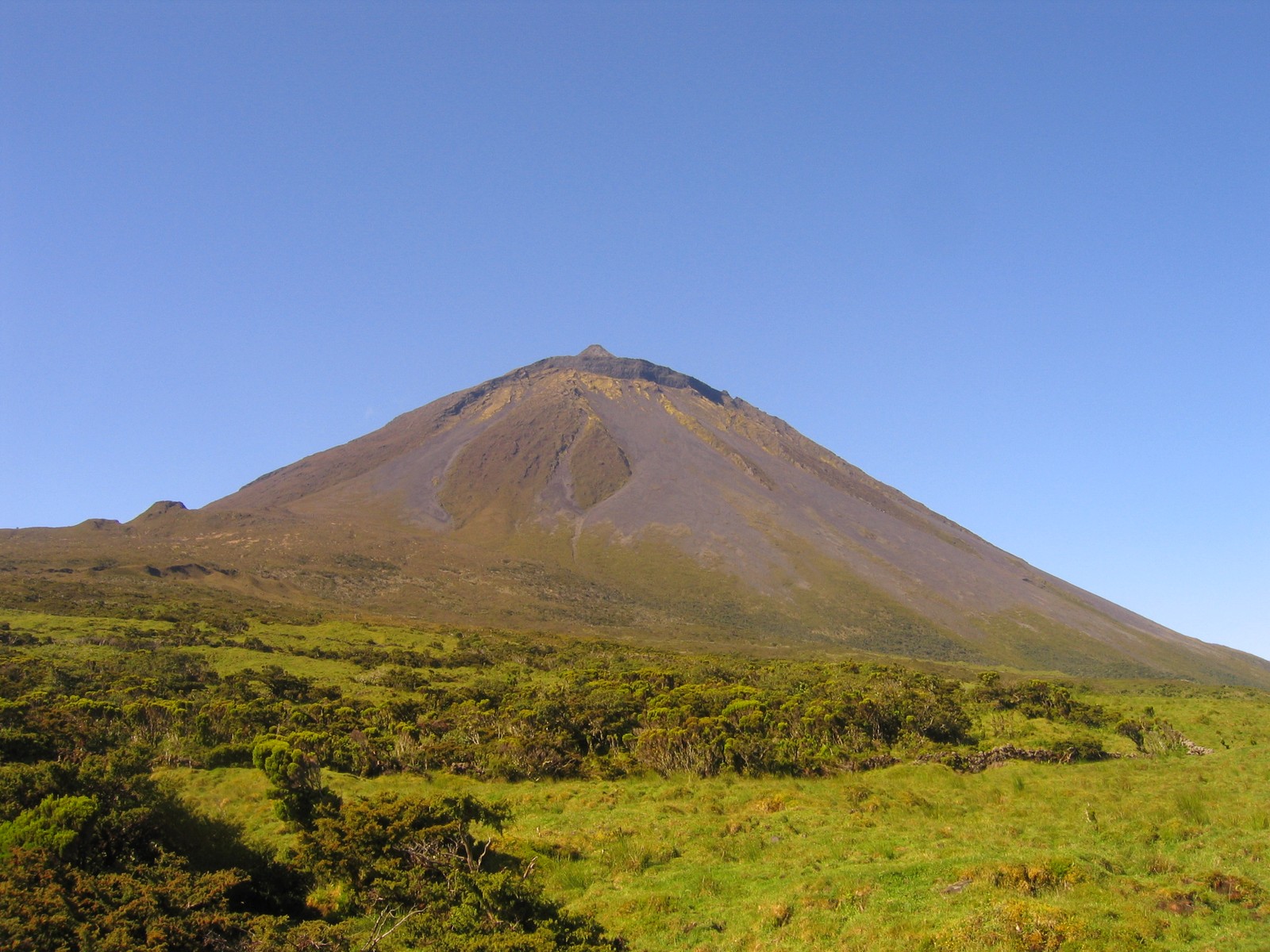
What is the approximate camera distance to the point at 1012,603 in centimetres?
18038

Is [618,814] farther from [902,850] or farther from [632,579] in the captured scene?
[632,579]

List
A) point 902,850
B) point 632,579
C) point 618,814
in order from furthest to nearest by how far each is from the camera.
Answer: point 632,579 < point 618,814 < point 902,850

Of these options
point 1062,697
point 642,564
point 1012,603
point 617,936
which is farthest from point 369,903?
point 1012,603

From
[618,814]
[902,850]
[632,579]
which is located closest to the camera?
[902,850]

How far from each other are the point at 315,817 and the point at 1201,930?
2001 centimetres

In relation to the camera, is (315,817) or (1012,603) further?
(1012,603)

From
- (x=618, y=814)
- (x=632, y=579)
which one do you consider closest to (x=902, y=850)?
(x=618, y=814)

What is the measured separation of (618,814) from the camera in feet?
84.3

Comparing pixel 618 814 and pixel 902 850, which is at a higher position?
pixel 902 850

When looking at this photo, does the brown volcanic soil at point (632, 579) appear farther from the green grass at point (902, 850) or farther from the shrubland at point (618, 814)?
the green grass at point (902, 850)

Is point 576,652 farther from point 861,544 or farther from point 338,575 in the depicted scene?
point 861,544

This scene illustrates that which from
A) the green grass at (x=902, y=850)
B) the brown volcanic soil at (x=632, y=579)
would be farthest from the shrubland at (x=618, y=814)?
the brown volcanic soil at (x=632, y=579)

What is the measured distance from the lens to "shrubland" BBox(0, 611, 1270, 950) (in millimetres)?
14656

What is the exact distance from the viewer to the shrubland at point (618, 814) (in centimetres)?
1466
